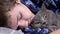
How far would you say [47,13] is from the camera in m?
1.39

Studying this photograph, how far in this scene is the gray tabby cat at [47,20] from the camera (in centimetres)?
129

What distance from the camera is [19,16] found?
1362mm

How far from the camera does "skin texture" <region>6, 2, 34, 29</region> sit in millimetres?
1287

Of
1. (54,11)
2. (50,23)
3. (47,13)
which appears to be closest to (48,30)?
(50,23)

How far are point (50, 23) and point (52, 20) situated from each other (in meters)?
0.03

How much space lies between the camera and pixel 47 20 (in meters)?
1.34

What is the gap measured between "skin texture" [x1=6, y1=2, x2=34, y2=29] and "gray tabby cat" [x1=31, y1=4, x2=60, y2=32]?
0.05 m

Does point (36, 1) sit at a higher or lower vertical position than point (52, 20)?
higher

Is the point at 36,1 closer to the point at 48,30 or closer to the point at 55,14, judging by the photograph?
the point at 55,14

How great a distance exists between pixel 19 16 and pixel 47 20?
7.7 inches

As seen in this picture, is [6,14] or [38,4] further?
[38,4]

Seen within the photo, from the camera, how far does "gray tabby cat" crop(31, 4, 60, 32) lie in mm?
1292

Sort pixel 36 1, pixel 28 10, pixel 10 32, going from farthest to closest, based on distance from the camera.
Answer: pixel 36 1, pixel 28 10, pixel 10 32

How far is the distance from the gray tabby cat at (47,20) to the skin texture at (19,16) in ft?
0.18
